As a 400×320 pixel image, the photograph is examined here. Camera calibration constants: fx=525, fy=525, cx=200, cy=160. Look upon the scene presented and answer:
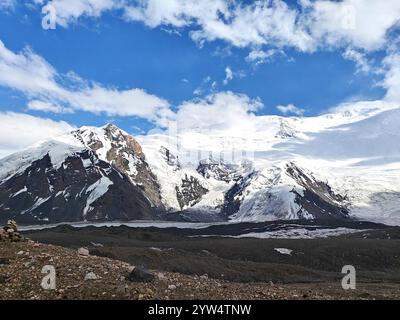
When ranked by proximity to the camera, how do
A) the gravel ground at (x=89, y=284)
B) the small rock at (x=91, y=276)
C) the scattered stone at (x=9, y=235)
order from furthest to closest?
the scattered stone at (x=9, y=235) → the small rock at (x=91, y=276) → the gravel ground at (x=89, y=284)

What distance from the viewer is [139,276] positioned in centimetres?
2469

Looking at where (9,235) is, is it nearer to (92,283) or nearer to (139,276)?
(92,283)

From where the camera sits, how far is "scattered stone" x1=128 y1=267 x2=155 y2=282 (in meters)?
24.6

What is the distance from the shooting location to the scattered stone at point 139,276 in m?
24.6

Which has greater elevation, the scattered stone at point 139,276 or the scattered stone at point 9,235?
the scattered stone at point 9,235

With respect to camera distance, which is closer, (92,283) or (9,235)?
(92,283)

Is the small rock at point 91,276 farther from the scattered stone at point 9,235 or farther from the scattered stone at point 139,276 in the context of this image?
A: the scattered stone at point 9,235

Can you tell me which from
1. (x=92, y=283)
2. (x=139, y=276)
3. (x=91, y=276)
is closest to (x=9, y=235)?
(x=91, y=276)

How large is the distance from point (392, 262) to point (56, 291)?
316ft

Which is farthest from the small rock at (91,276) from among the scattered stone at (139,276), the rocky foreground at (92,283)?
the scattered stone at (139,276)

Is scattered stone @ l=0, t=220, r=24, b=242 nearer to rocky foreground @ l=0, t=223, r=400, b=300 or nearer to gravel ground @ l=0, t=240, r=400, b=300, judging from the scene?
rocky foreground @ l=0, t=223, r=400, b=300

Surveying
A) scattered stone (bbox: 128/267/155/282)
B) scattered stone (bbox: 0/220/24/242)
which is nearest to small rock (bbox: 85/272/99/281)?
scattered stone (bbox: 128/267/155/282)
